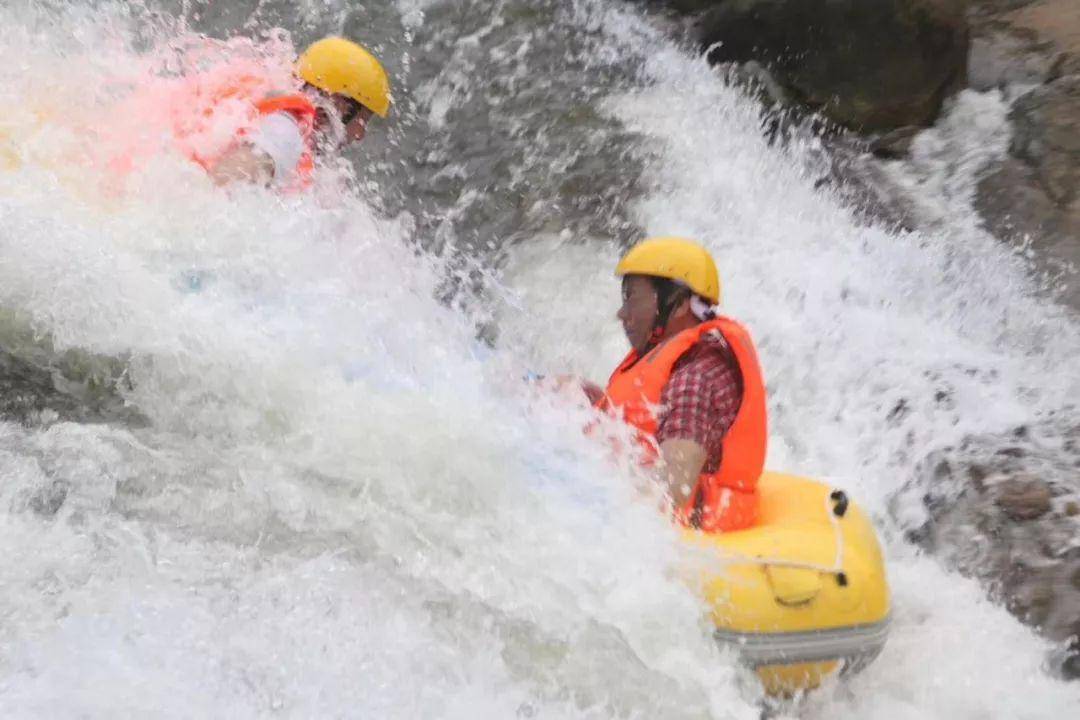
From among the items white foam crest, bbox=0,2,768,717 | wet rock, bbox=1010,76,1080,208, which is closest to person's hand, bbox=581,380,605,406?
white foam crest, bbox=0,2,768,717

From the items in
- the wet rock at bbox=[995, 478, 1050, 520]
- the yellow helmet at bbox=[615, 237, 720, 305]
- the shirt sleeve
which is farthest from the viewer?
the shirt sleeve

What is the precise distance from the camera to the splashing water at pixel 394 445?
2.95 meters

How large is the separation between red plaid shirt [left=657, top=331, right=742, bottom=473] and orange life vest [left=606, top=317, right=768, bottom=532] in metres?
0.02

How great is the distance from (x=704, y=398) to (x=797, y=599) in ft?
2.21

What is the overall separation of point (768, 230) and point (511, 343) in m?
1.66

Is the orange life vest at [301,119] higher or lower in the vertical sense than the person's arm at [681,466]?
higher

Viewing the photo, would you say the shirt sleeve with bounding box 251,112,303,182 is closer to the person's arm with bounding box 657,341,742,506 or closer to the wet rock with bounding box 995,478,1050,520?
the person's arm with bounding box 657,341,742,506

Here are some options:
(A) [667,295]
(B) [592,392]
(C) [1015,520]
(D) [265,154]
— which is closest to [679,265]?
(A) [667,295]

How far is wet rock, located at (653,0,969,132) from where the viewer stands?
7.07m

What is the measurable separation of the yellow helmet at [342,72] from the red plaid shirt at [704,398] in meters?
2.45

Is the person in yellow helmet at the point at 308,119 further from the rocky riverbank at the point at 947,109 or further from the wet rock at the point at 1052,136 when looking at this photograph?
the wet rock at the point at 1052,136

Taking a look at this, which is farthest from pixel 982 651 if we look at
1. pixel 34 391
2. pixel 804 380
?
pixel 34 391

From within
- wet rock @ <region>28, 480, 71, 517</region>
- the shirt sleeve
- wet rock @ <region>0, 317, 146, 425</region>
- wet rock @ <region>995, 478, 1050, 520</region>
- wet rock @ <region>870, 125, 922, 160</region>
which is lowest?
wet rock @ <region>28, 480, 71, 517</region>

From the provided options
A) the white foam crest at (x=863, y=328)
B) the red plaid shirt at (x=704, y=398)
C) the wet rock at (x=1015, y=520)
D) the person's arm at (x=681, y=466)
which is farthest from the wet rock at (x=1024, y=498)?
the person's arm at (x=681, y=466)
